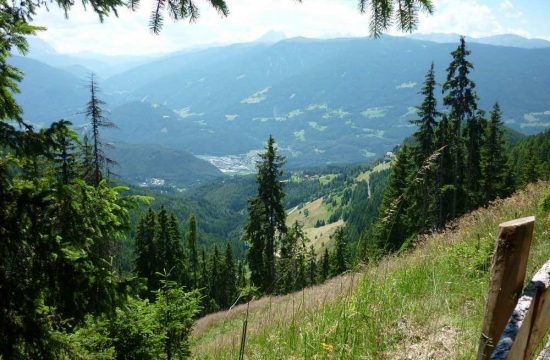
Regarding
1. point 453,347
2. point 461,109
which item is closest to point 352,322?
point 453,347

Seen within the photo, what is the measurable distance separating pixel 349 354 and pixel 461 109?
103 feet

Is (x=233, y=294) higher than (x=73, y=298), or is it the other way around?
(x=73, y=298)

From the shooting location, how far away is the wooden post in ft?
6.89

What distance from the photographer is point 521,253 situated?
2.14 metres

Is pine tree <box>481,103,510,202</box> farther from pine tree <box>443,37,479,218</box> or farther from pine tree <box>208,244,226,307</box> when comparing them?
pine tree <box>208,244,226,307</box>

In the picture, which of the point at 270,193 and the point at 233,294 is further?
the point at 233,294

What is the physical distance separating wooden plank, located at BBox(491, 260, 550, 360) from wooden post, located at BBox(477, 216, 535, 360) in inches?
3.3

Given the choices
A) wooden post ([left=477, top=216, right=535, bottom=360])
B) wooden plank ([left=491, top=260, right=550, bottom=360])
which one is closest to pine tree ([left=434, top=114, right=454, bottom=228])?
wooden plank ([left=491, top=260, right=550, bottom=360])

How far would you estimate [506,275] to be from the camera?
7.11 feet

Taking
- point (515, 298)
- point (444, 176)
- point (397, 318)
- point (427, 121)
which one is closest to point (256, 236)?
point (427, 121)

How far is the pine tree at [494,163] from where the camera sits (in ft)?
127

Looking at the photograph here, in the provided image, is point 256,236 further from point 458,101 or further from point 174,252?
point 458,101

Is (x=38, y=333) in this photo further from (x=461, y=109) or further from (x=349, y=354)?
(x=461, y=109)

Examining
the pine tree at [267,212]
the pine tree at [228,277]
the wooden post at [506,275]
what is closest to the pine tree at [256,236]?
the pine tree at [267,212]
